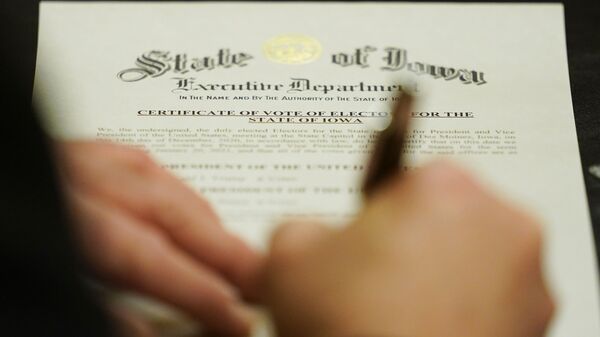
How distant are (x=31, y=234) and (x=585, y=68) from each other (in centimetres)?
32

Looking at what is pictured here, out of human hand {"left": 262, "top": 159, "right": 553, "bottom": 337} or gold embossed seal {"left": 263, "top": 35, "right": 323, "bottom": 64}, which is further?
gold embossed seal {"left": 263, "top": 35, "right": 323, "bottom": 64}

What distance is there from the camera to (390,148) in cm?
30

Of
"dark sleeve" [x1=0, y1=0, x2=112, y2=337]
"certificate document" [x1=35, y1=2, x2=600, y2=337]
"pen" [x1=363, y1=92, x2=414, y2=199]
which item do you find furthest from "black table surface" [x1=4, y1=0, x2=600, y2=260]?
"dark sleeve" [x1=0, y1=0, x2=112, y2=337]

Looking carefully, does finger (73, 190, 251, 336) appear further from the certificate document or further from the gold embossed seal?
the gold embossed seal

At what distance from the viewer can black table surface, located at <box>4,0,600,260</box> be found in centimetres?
40

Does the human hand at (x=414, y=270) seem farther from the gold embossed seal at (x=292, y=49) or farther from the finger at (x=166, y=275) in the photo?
the gold embossed seal at (x=292, y=49)

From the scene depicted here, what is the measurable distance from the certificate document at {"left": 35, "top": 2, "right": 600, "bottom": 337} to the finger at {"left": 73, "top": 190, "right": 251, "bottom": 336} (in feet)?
0.09

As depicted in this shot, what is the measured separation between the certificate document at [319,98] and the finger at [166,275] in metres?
0.03

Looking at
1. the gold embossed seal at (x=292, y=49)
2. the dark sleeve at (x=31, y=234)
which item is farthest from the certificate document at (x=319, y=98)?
the dark sleeve at (x=31, y=234)

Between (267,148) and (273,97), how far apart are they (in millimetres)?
36

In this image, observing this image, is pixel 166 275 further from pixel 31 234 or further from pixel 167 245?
pixel 31 234

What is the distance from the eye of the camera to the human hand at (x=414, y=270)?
293 millimetres

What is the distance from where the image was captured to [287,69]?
1.43 ft

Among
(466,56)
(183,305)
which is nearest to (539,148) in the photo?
(466,56)
